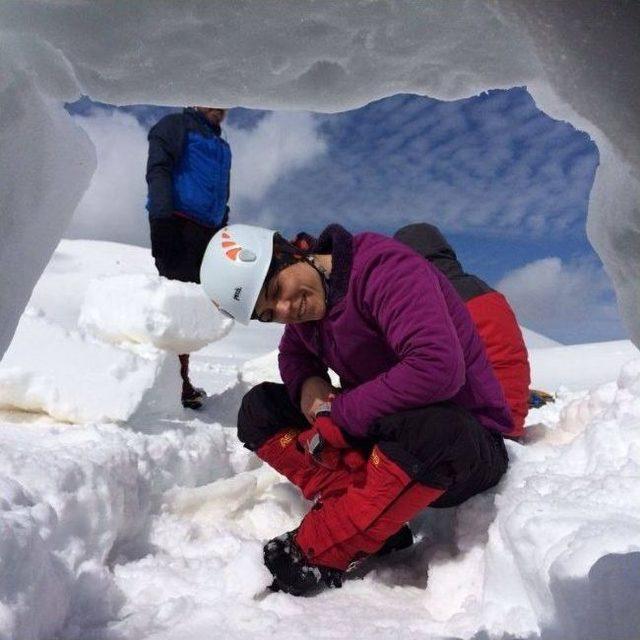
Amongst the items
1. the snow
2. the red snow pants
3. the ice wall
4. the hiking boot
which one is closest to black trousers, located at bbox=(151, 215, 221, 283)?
the hiking boot

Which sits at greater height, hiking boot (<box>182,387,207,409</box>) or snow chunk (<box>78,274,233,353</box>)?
snow chunk (<box>78,274,233,353</box>)

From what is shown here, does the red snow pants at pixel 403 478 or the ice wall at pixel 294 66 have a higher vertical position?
the ice wall at pixel 294 66

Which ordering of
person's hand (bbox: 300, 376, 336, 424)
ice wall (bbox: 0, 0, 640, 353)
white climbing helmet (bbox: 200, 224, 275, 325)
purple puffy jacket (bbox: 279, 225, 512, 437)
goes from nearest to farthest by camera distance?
ice wall (bbox: 0, 0, 640, 353) < purple puffy jacket (bbox: 279, 225, 512, 437) < white climbing helmet (bbox: 200, 224, 275, 325) < person's hand (bbox: 300, 376, 336, 424)

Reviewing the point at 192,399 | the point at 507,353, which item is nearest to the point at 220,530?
the point at 507,353

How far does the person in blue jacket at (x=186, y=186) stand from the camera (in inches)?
127

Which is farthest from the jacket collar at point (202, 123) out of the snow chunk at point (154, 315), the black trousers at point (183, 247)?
the snow chunk at point (154, 315)

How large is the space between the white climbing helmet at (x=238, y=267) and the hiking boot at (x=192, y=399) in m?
1.67

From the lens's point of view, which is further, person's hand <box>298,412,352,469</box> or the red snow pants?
person's hand <box>298,412,352,469</box>

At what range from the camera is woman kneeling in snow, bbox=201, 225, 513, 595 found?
164 cm

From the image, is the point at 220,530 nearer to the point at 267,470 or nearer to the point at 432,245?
the point at 267,470

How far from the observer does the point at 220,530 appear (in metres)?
2.01

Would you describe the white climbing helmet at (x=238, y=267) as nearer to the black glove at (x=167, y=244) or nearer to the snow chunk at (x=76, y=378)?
the snow chunk at (x=76, y=378)

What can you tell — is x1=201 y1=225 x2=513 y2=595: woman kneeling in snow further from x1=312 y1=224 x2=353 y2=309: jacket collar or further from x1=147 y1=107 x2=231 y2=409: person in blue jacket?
x1=147 y1=107 x2=231 y2=409: person in blue jacket

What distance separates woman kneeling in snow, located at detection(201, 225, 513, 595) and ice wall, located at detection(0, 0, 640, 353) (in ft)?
1.80
